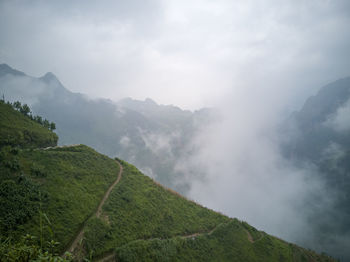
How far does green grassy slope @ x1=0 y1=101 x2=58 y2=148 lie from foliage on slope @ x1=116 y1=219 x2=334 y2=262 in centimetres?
2971

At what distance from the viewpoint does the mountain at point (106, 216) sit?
835 inches

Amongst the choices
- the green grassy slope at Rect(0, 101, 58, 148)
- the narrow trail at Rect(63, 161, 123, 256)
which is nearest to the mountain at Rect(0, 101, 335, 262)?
the narrow trail at Rect(63, 161, 123, 256)

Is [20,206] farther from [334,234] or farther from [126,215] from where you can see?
[334,234]

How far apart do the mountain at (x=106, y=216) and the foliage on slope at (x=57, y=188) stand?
0.32 feet

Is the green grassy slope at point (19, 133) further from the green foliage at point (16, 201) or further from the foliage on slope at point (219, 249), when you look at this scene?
the foliage on slope at point (219, 249)

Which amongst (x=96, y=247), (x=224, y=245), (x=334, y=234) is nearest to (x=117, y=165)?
(x=96, y=247)

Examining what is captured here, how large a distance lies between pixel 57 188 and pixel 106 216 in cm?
876

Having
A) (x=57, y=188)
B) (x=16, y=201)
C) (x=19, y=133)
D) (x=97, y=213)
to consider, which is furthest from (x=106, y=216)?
(x=19, y=133)

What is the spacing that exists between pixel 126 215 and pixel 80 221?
7380 millimetres

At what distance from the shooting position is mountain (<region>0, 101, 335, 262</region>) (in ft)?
69.6

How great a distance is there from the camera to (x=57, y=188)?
88.1ft

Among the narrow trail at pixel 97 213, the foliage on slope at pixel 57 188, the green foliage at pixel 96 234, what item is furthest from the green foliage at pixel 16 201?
the green foliage at pixel 96 234

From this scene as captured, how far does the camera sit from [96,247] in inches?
867

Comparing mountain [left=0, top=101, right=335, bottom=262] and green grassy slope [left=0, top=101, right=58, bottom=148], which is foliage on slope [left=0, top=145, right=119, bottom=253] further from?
green grassy slope [left=0, top=101, right=58, bottom=148]
